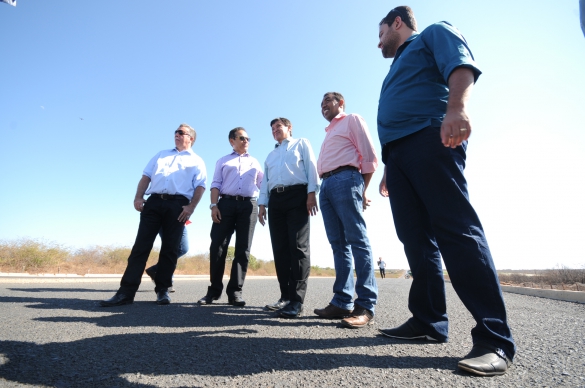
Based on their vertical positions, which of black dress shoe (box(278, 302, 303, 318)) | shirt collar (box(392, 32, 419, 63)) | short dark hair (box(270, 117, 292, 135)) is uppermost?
short dark hair (box(270, 117, 292, 135))

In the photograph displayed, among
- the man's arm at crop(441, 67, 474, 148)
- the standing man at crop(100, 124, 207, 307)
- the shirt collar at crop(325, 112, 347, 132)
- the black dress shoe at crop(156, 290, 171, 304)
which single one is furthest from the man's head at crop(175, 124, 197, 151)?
the man's arm at crop(441, 67, 474, 148)

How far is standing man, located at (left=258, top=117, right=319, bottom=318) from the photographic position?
3590 millimetres

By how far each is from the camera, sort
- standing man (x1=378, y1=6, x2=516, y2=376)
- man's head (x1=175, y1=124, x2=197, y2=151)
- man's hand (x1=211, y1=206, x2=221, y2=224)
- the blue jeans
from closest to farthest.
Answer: standing man (x1=378, y1=6, x2=516, y2=376) < the blue jeans < man's hand (x1=211, y1=206, x2=221, y2=224) < man's head (x1=175, y1=124, x2=197, y2=151)

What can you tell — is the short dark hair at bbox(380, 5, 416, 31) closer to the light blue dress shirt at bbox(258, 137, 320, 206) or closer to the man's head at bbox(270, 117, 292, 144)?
the light blue dress shirt at bbox(258, 137, 320, 206)

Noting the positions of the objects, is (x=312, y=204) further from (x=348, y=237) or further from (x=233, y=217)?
(x=233, y=217)

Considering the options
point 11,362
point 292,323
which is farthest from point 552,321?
point 11,362

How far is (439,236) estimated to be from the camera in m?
1.90

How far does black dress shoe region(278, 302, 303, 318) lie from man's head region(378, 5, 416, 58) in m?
2.59

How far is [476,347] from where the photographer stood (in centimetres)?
167

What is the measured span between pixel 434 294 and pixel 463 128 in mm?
1245

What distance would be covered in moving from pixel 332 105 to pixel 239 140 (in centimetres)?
181

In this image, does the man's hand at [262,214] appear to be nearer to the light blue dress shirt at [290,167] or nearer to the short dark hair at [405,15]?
the light blue dress shirt at [290,167]

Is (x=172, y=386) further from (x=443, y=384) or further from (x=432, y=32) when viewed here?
(x=432, y=32)

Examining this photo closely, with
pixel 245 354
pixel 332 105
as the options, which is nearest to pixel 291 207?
pixel 332 105
